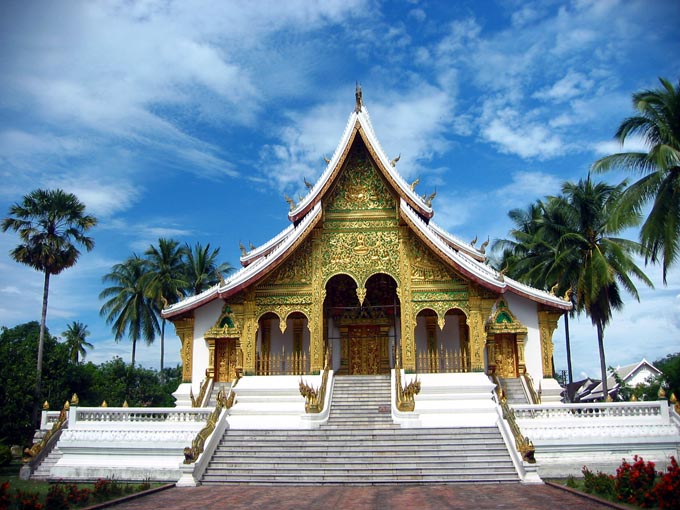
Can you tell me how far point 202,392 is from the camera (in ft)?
53.2

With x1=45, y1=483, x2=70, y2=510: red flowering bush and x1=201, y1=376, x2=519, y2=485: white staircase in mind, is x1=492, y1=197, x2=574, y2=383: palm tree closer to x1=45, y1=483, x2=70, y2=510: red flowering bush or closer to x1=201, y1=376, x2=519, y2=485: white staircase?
x1=201, y1=376, x2=519, y2=485: white staircase

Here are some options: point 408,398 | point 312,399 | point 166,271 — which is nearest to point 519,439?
point 408,398

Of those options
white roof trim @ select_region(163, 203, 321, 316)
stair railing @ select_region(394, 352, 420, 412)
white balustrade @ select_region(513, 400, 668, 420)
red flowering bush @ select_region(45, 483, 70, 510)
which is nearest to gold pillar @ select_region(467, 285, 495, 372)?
stair railing @ select_region(394, 352, 420, 412)

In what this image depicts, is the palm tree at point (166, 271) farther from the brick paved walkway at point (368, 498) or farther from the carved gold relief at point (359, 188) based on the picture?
the brick paved walkway at point (368, 498)

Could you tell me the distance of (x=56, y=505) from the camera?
27.4 ft

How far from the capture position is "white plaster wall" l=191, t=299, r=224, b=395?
17.3 meters

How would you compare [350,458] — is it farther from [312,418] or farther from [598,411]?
[598,411]

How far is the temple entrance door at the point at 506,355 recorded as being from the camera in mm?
16812

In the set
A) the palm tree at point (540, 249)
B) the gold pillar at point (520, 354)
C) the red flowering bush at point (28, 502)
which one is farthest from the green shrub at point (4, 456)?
the palm tree at point (540, 249)

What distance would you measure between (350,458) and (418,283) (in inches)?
247

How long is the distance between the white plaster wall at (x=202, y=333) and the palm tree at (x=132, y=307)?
17.8 m

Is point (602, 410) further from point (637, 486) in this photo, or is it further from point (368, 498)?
point (368, 498)

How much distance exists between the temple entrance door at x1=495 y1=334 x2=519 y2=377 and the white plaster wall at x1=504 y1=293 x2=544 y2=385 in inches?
14.0

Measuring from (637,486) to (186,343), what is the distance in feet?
42.0
